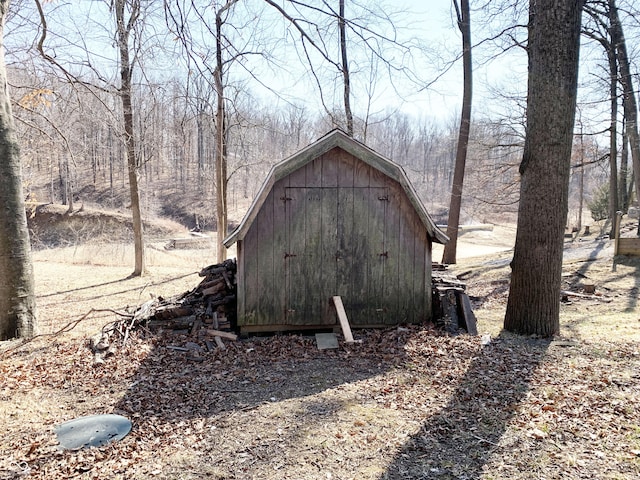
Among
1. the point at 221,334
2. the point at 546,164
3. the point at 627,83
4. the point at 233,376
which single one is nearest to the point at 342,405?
the point at 233,376

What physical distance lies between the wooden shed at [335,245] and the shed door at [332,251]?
2 cm

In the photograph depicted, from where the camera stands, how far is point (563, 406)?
14.8 feet

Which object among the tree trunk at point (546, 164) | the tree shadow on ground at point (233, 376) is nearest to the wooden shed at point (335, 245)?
the tree shadow on ground at point (233, 376)

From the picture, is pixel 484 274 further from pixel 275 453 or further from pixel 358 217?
pixel 275 453

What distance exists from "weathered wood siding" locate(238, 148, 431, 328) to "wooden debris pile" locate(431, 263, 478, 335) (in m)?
0.29

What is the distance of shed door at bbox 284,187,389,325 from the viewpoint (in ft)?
24.3

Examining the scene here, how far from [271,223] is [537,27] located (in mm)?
4888

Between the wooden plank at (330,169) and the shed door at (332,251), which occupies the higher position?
the wooden plank at (330,169)

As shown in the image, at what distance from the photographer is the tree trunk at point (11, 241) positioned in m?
5.98

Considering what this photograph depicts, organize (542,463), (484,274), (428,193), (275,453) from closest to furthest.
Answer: (542,463)
(275,453)
(484,274)
(428,193)

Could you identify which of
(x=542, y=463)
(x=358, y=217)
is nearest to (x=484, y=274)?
(x=358, y=217)

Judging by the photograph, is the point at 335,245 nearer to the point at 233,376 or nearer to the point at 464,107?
the point at 233,376

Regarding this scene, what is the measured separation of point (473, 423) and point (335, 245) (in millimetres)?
3832

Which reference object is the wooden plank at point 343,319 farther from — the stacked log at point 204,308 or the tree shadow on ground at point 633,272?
the tree shadow on ground at point 633,272
